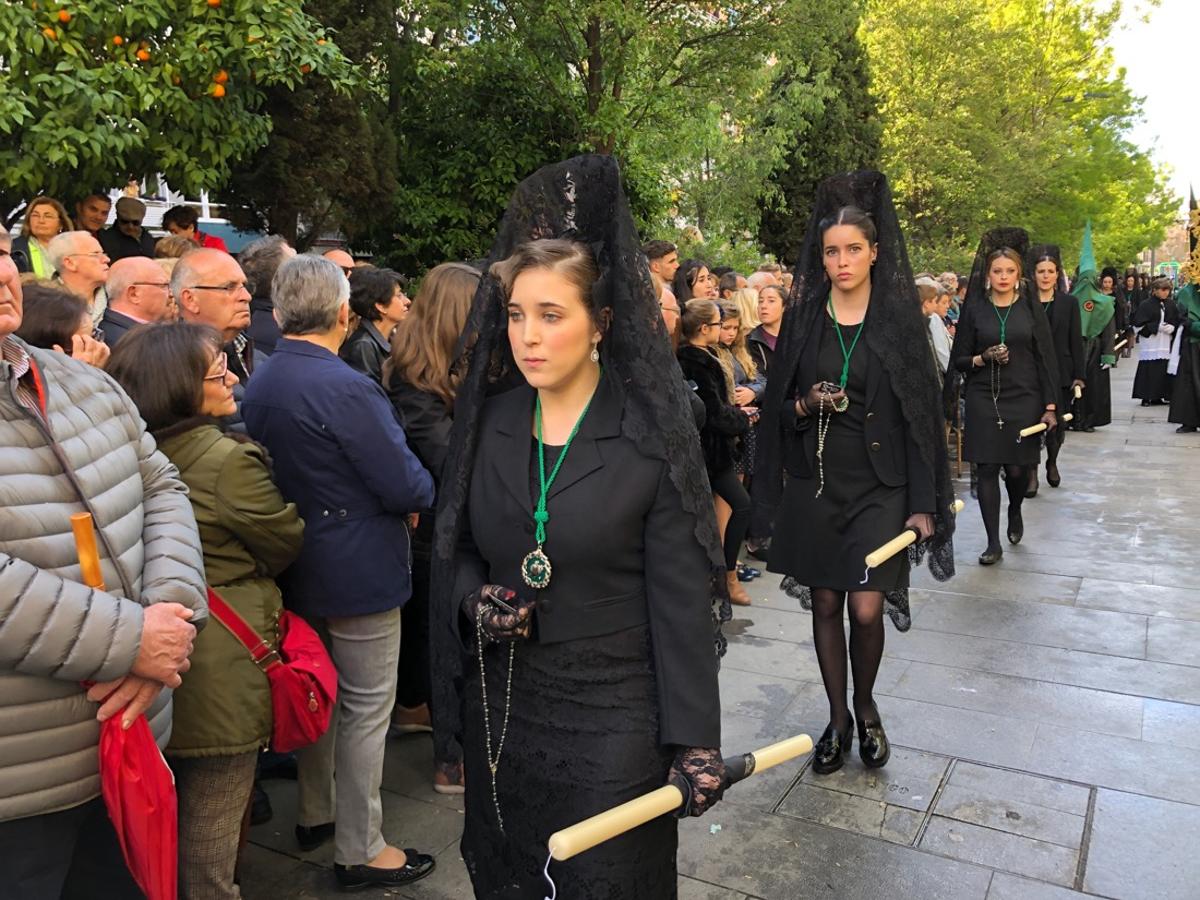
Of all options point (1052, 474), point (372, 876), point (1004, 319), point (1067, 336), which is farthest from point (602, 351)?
point (1052, 474)

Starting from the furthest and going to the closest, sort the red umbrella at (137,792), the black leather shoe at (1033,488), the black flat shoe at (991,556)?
the black leather shoe at (1033,488) → the black flat shoe at (991,556) → the red umbrella at (137,792)

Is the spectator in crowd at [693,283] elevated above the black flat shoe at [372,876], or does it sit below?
above

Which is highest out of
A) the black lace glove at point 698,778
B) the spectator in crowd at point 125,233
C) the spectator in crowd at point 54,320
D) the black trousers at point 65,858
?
the spectator in crowd at point 125,233

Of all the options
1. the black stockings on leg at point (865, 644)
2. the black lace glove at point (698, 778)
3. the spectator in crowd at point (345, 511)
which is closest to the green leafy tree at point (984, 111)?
the black stockings on leg at point (865, 644)

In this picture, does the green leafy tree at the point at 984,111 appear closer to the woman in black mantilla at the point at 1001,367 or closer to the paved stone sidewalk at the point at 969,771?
the woman in black mantilla at the point at 1001,367

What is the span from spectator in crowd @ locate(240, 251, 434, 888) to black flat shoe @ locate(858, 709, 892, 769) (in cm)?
183

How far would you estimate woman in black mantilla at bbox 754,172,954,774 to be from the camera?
13.0 ft

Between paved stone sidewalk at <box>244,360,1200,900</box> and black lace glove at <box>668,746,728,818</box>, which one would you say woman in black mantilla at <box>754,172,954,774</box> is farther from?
black lace glove at <box>668,746,728,818</box>

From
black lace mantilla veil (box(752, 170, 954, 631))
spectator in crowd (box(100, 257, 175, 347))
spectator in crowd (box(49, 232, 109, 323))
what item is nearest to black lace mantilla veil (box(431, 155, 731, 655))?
black lace mantilla veil (box(752, 170, 954, 631))

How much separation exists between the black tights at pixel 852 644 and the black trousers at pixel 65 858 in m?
2.72

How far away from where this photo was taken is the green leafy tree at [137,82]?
225 inches

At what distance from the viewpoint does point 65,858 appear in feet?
7.48

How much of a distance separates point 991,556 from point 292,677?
226 inches

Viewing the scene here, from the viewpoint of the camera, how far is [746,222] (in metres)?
16.7
